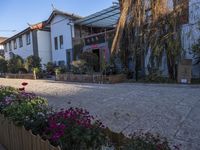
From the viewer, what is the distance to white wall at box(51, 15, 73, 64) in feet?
85.6

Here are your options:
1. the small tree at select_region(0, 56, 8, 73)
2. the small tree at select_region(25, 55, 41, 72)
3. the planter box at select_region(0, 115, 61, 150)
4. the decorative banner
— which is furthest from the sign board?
the small tree at select_region(0, 56, 8, 73)

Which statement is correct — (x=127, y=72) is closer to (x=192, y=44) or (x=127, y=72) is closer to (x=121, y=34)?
(x=121, y=34)

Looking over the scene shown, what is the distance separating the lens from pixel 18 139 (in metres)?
4.14

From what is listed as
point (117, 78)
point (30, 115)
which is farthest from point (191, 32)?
point (30, 115)

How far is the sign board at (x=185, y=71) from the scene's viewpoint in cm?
1316

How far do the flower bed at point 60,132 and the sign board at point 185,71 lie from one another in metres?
9.97

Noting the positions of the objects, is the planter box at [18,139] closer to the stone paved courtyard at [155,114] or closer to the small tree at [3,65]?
the stone paved courtyard at [155,114]

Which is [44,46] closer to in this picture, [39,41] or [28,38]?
[39,41]

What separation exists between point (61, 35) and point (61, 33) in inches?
8.4

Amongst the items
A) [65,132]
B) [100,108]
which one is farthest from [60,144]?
[100,108]

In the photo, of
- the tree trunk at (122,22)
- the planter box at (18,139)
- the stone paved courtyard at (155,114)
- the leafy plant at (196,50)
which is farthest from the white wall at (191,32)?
the planter box at (18,139)

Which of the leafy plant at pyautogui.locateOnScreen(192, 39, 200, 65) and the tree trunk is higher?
the tree trunk

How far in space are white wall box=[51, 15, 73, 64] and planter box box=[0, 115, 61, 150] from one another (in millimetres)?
21190

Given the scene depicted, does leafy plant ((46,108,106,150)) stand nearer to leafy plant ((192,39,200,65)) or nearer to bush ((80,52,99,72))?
leafy plant ((192,39,200,65))
